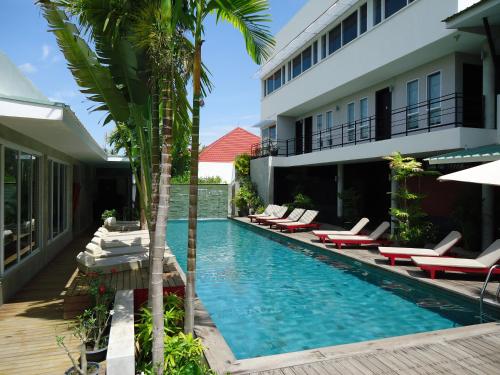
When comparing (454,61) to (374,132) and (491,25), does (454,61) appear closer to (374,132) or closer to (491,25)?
(491,25)

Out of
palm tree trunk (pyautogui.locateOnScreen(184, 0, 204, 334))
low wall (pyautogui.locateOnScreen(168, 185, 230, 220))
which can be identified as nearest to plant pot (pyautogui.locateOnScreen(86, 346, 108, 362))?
palm tree trunk (pyautogui.locateOnScreen(184, 0, 204, 334))

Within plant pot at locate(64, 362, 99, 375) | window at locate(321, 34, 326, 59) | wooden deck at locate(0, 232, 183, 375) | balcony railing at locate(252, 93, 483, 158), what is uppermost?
window at locate(321, 34, 326, 59)

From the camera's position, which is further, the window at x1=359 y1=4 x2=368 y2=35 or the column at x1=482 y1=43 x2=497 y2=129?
the window at x1=359 y1=4 x2=368 y2=35

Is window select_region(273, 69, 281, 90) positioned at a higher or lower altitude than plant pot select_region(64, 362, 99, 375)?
higher

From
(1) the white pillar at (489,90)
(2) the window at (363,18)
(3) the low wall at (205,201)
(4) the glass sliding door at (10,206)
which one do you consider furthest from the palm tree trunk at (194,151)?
(3) the low wall at (205,201)

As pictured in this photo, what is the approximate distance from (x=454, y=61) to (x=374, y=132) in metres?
5.24

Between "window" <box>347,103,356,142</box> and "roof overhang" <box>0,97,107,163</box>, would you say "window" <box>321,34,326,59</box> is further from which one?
"roof overhang" <box>0,97,107,163</box>

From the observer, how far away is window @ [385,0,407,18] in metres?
14.7

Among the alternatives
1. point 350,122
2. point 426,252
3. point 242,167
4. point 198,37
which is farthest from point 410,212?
point 242,167

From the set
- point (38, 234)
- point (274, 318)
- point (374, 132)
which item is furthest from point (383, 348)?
point (374, 132)

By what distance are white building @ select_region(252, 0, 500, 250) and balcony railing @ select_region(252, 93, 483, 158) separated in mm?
44

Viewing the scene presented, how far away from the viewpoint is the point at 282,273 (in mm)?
11312

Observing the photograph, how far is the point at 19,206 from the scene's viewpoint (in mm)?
8289

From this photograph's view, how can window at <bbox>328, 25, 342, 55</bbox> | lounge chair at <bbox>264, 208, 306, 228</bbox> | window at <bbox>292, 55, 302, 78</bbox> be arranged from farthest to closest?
window at <bbox>292, 55, 302, 78</bbox> < lounge chair at <bbox>264, 208, 306, 228</bbox> < window at <bbox>328, 25, 342, 55</bbox>
